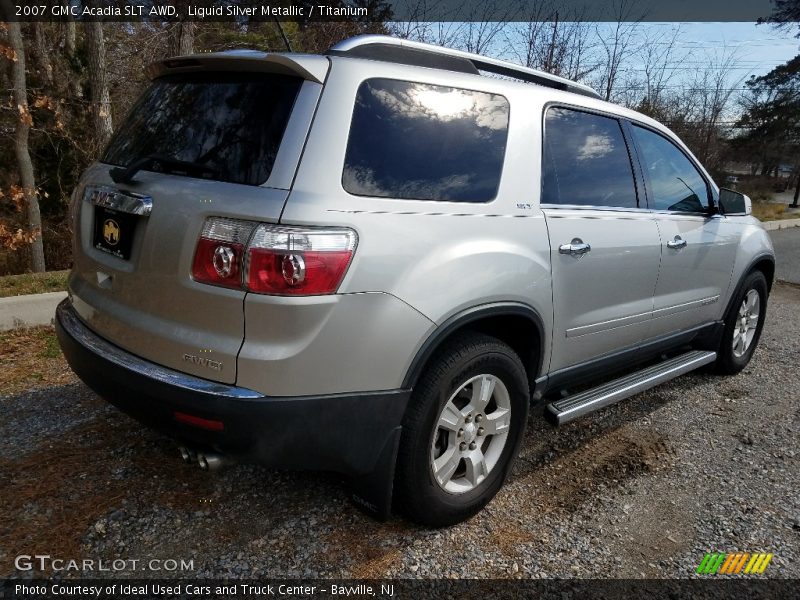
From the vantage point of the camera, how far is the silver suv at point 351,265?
75.9 inches

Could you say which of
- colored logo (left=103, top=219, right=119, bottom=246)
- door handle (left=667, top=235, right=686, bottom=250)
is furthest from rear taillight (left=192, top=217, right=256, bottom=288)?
door handle (left=667, top=235, right=686, bottom=250)

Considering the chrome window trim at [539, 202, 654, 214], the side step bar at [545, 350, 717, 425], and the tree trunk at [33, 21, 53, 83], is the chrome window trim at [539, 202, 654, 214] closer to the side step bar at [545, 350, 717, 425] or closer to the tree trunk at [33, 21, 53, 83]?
the side step bar at [545, 350, 717, 425]

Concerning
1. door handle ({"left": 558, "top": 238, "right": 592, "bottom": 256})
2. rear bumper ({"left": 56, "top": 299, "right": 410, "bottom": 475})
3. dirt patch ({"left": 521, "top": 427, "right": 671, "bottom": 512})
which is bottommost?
dirt patch ({"left": 521, "top": 427, "right": 671, "bottom": 512})

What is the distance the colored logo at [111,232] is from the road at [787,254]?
33.6 ft

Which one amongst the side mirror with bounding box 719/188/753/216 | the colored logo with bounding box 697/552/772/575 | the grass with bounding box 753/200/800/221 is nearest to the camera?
the colored logo with bounding box 697/552/772/575

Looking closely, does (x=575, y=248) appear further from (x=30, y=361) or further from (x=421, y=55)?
(x=30, y=361)

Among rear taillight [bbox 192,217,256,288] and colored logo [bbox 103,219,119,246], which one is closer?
rear taillight [bbox 192,217,256,288]

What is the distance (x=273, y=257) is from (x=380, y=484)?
99cm

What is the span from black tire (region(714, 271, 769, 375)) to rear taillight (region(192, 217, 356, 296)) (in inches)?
146

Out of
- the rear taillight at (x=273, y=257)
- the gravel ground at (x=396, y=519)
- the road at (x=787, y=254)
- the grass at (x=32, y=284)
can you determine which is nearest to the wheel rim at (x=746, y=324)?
the gravel ground at (x=396, y=519)

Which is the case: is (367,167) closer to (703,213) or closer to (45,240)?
(703,213)

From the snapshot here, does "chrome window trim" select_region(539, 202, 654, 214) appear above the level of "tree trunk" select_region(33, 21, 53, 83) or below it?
below

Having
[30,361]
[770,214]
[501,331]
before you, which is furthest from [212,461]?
[770,214]

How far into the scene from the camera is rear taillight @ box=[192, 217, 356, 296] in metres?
1.87
